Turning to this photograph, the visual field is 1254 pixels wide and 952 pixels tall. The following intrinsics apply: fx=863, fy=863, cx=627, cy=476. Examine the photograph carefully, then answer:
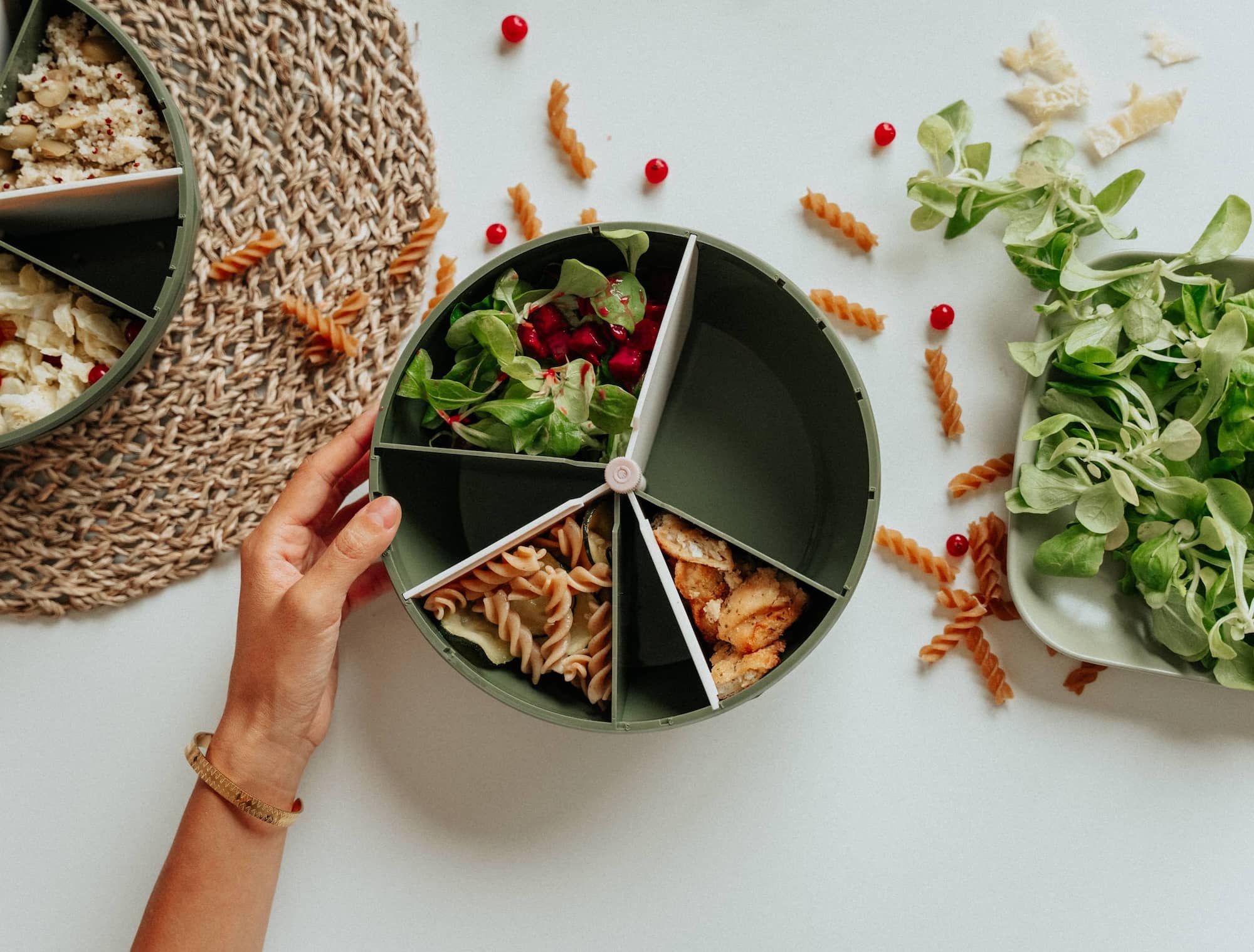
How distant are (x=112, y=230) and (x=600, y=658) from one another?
4.57 feet

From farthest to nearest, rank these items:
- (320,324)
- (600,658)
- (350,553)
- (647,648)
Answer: (320,324) → (647,648) → (600,658) → (350,553)

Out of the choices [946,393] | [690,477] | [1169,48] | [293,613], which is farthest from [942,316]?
[293,613]

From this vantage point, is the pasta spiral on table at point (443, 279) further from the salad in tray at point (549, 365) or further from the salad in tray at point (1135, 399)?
the salad in tray at point (1135, 399)

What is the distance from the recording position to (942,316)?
1831 mm

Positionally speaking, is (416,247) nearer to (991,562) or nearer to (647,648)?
(647,648)

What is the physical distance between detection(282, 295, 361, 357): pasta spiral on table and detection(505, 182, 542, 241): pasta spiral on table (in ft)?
1.45

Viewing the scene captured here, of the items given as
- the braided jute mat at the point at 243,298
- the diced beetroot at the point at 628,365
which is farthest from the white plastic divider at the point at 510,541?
the braided jute mat at the point at 243,298

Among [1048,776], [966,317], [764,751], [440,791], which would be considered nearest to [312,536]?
[440,791]

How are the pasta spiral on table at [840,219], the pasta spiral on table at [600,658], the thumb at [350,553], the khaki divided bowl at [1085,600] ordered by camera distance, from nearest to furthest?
the thumb at [350,553]
the pasta spiral on table at [600,658]
the khaki divided bowl at [1085,600]
the pasta spiral on table at [840,219]

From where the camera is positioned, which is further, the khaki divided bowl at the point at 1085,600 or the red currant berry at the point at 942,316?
the red currant berry at the point at 942,316

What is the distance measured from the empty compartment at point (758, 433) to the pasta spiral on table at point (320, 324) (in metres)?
0.68

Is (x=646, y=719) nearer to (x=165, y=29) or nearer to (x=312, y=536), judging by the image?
(x=312, y=536)

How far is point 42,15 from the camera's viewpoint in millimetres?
1730

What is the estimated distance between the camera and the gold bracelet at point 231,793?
5.29ft
